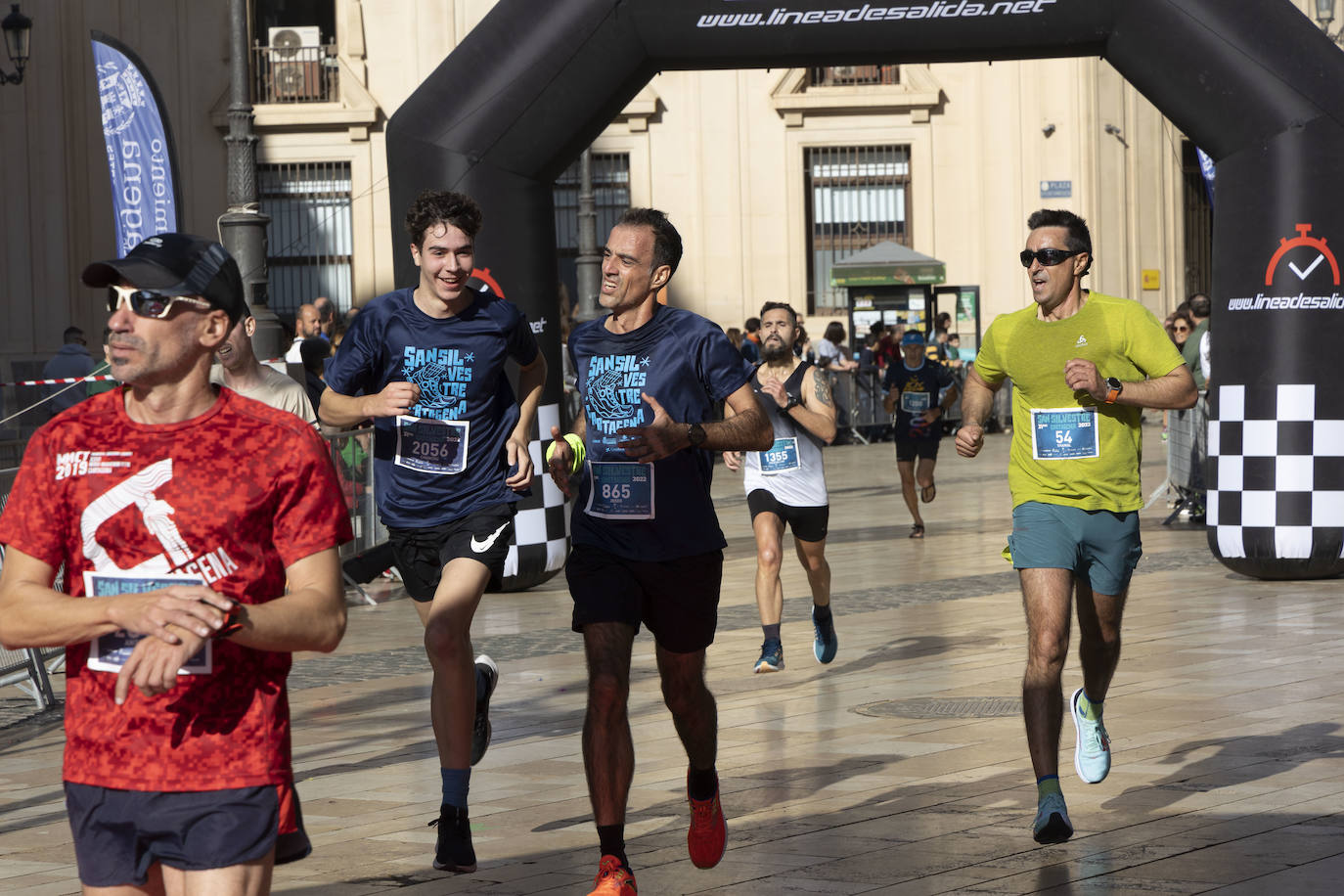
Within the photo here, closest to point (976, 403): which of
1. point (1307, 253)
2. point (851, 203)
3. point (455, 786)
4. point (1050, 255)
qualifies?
point (1050, 255)

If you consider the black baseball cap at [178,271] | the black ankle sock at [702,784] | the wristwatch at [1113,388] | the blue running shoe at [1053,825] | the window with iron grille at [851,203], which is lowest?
the blue running shoe at [1053,825]

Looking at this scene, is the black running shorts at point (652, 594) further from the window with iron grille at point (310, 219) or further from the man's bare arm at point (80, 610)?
the window with iron grille at point (310, 219)

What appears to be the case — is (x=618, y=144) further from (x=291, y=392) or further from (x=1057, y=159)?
(x=291, y=392)

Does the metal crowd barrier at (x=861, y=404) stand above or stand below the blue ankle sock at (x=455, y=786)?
above

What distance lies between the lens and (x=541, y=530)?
Answer: 1255 centimetres

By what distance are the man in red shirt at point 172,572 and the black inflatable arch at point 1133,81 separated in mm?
8382

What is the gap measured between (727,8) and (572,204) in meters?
20.5

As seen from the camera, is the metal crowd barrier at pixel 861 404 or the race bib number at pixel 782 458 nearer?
the race bib number at pixel 782 458

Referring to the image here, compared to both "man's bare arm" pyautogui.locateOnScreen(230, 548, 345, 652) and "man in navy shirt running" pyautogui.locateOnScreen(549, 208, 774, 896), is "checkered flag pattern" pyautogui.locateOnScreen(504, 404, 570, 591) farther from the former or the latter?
"man's bare arm" pyautogui.locateOnScreen(230, 548, 345, 652)

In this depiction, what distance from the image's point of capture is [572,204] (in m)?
32.0

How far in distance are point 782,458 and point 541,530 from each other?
9.89 feet

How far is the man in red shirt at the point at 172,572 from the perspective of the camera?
3191 mm

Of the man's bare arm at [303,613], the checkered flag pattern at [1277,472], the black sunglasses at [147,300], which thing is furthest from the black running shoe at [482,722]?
the checkered flag pattern at [1277,472]

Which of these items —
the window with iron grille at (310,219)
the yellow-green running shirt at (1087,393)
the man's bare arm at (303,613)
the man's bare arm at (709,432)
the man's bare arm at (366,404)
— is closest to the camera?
the man's bare arm at (303,613)
